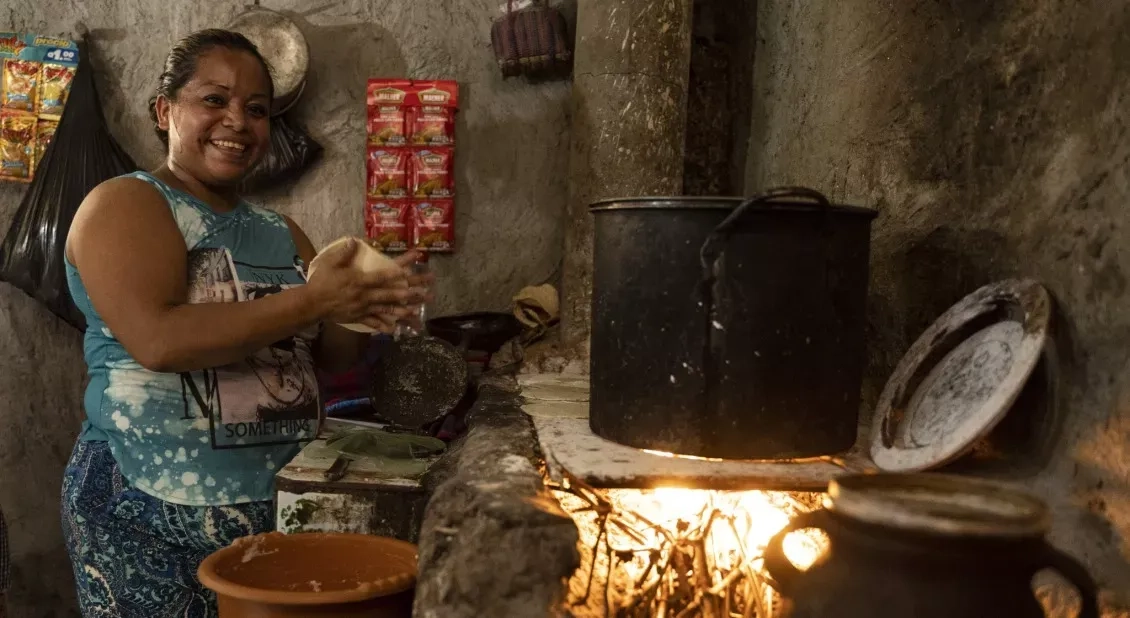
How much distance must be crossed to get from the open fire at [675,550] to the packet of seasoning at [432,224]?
1845 mm

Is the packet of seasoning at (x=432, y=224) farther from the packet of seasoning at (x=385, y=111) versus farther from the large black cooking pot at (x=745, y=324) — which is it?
the large black cooking pot at (x=745, y=324)

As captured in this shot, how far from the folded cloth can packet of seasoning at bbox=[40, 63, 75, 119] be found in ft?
6.98

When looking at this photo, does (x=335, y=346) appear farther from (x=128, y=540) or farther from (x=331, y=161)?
(x=331, y=161)

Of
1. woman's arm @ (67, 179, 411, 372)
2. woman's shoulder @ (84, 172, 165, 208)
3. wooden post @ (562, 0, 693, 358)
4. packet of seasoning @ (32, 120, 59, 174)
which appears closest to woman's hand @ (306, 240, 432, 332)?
woman's arm @ (67, 179, 411, 372)

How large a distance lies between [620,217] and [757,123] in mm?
2052

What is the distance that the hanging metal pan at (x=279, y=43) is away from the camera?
127 inches

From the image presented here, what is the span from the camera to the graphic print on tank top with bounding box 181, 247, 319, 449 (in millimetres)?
1815

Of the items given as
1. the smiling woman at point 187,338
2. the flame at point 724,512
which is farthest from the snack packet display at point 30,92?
the flame at point 724,512

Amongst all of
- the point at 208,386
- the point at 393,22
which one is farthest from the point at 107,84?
the point at 208,386

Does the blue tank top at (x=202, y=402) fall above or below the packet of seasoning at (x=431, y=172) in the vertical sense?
below

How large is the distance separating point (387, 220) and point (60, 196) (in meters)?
1.31

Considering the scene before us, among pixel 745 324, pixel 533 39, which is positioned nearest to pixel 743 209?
pixel 745 324

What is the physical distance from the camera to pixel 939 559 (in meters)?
Result: 1.05

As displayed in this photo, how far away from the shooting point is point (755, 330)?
153 cm
